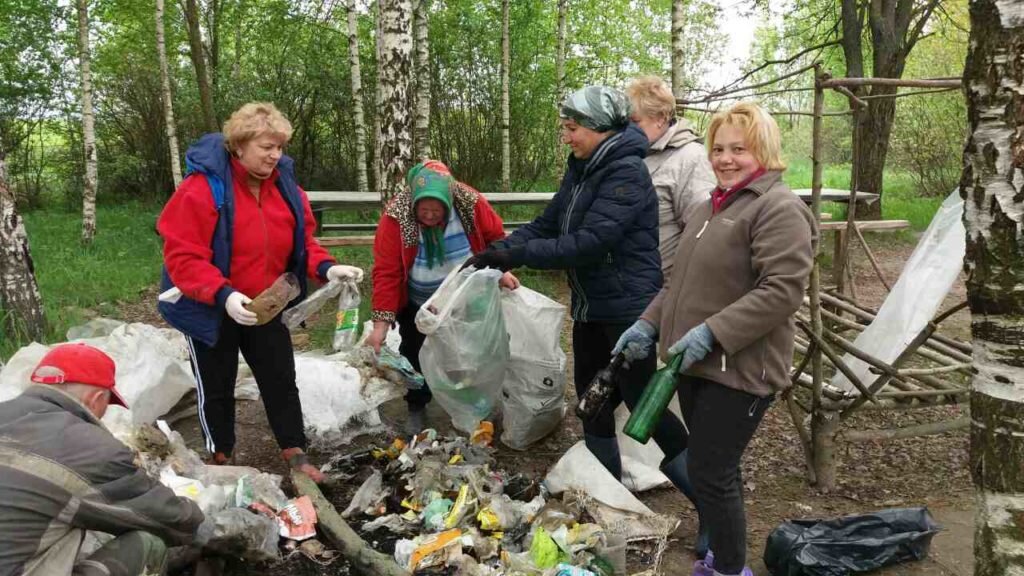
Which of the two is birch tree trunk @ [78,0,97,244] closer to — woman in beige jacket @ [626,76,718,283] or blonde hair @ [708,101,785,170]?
woman in beige jacket @ [626,76,718,283]

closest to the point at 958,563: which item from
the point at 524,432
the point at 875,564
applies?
the point at 875,564

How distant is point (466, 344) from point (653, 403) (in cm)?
125

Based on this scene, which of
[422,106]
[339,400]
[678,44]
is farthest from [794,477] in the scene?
[422,106]

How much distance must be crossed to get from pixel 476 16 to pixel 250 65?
427cm

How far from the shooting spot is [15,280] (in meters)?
4.49

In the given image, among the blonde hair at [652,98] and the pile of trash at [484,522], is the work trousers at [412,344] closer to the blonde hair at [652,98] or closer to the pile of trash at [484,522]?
the pile of trash at [484,522]

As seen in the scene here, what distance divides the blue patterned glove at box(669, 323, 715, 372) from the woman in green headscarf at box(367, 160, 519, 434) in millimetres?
1466

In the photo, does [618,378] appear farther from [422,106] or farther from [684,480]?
[422,106]

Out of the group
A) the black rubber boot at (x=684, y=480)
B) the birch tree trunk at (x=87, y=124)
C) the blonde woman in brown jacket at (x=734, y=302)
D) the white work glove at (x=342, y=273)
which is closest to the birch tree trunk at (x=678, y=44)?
the white work glove at (x=342, y=273)

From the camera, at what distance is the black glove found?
2.85m

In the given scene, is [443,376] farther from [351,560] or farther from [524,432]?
[351,560]

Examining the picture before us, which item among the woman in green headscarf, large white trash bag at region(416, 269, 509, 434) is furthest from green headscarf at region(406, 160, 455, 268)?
large white trash bag at region(416, 269, 509, 434)

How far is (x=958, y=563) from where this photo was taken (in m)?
2.73

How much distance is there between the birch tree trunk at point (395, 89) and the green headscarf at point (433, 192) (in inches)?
95.4
